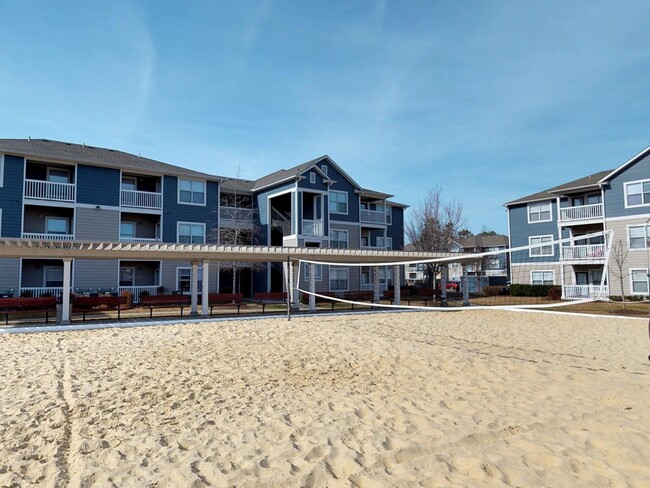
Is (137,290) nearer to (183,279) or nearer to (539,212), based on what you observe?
(183,279)

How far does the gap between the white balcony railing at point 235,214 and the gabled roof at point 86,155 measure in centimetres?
291

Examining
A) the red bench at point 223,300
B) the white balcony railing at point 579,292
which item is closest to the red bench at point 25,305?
the red bench at point 223,300

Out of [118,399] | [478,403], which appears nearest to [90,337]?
[118,399]

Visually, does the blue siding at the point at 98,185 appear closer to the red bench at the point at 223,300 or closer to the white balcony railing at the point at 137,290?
the white balcony railing at the point at 137,290

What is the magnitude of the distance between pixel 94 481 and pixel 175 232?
79.4 ft

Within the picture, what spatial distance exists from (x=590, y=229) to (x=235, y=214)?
2624cm

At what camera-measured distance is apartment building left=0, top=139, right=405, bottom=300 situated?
23016mm

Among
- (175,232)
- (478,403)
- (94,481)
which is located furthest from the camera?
(175,232)

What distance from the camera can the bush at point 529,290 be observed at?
32125 mm

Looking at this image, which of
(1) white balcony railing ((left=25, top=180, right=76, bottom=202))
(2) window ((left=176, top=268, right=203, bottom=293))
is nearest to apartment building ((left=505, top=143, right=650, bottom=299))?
(2) window ((left=176, top=268, right=203, bottom=293))

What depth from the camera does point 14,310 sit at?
52.9 ft

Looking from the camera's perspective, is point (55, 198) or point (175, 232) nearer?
point (55, 198)

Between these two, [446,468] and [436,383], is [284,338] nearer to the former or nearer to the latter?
[436,383]

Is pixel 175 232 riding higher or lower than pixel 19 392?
higher
